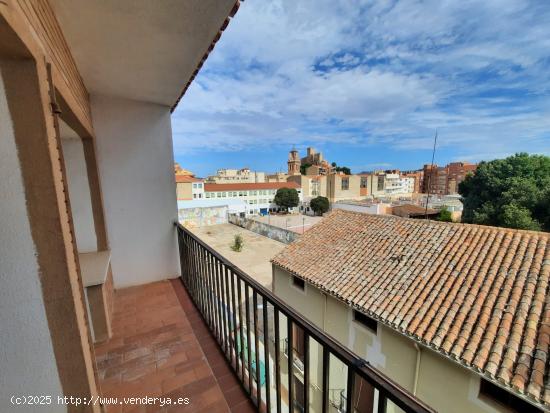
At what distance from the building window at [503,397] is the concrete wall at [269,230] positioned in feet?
46.0

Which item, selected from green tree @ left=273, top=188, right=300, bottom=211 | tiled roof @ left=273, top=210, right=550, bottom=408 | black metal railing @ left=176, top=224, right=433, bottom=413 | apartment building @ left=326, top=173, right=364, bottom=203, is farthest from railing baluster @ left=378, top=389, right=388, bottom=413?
apartment building @ left=326, top=173, right=364, bottom=203

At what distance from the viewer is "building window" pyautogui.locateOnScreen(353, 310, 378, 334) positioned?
16.6ft

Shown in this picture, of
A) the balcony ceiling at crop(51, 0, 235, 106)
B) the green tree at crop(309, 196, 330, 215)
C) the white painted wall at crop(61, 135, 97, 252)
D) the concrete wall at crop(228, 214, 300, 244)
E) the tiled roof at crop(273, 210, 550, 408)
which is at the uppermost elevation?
the balcony ceiling at crop(51, 0, 235, 106)

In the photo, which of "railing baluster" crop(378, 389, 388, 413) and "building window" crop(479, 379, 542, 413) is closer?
"railing baluster" crop(378, 389, 388, 413)

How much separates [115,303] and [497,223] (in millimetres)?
23310

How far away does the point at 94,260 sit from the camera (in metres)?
2.62

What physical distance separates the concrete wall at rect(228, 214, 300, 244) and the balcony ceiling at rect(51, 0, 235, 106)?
627 inches

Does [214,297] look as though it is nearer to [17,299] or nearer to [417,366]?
[17,299]

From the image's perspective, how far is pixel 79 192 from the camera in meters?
2.88

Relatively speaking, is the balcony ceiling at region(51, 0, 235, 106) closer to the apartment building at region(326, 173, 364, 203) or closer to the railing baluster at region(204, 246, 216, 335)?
the railing baluster at region(204, 246, 216, 335)

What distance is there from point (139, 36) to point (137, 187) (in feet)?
6.95

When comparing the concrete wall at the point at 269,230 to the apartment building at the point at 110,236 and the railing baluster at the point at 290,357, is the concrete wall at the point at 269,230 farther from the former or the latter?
the railing baluster at the point at 290,357

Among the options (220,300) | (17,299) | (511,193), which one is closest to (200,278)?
(220,300)

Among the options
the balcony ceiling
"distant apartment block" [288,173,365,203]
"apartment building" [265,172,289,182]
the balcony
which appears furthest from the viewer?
"apartment building" [265,172,289,182]
